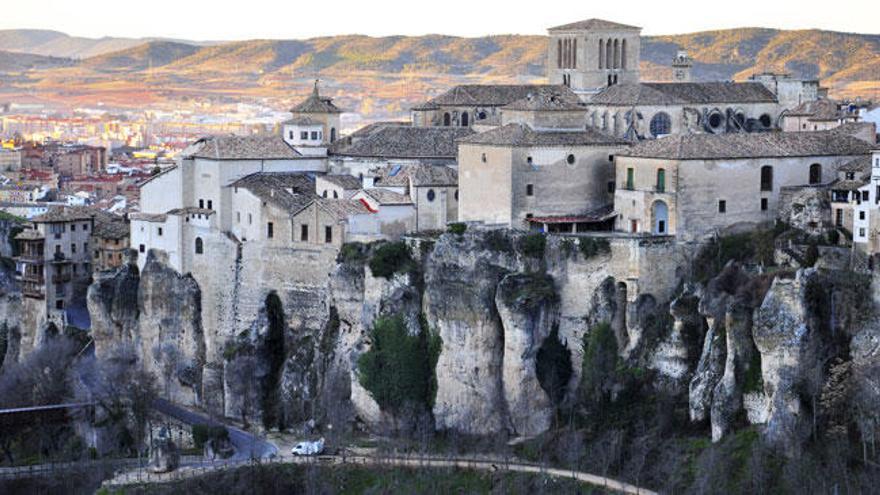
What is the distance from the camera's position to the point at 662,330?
5322 centimetres

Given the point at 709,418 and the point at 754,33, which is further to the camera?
the point at 754,33

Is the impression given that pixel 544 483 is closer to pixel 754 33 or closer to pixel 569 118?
pixel 569 118

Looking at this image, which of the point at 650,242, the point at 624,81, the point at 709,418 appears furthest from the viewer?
the point at 624,81

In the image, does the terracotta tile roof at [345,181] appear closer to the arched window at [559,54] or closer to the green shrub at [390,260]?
the green shrub at [390,260]

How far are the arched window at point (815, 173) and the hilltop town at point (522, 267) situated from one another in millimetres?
240

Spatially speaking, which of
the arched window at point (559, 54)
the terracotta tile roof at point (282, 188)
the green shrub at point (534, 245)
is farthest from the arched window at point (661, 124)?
the terracotta tile roof at point (282, 188)

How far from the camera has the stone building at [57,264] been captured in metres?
69.1

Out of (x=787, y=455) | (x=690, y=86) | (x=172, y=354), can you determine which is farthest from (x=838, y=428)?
(x=172, y=354)

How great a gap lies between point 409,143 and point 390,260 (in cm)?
694

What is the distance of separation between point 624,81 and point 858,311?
21.9 metres

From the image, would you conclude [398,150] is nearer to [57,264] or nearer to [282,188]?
[282,188]

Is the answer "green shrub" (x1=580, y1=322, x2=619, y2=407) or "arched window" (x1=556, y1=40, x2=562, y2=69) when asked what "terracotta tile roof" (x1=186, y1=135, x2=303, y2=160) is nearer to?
"arched window" (x1=556, y1=40, x2=562, y2=69)

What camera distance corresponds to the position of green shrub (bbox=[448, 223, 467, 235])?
5700cm

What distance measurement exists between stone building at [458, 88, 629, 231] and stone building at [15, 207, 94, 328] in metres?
17.8
